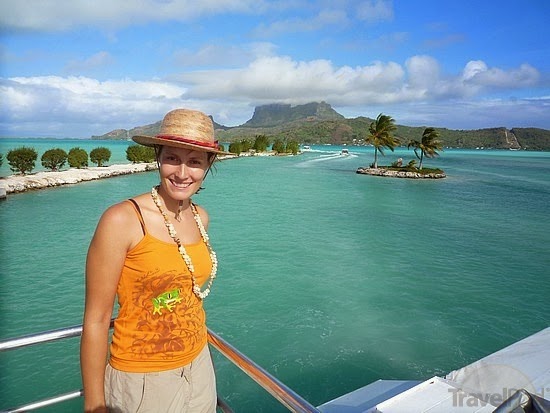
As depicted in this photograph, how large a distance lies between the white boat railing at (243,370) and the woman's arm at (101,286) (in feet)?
0.87

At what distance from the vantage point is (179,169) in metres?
1.68

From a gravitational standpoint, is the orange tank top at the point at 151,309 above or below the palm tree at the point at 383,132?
below

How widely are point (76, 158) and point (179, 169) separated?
139 ft

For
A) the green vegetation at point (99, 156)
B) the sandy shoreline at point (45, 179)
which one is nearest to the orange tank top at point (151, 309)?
the sandy shoreline at point (45, 179)

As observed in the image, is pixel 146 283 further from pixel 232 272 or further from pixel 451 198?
pixel 451 198

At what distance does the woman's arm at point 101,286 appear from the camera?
4.62 feet

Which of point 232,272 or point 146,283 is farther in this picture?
point 232,272

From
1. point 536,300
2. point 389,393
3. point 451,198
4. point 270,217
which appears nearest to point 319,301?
point 389,393

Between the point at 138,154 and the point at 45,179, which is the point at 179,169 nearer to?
the point at 45,179

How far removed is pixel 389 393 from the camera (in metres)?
4.66

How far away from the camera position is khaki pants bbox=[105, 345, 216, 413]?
5.14 feet

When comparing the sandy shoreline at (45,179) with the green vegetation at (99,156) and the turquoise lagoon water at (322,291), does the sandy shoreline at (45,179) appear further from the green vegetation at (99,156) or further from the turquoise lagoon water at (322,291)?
the green vegetation at (99,156)

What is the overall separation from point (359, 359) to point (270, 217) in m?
13.2

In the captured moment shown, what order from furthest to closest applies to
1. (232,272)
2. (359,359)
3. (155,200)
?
(232,272)
(359,359)
(155,200)
